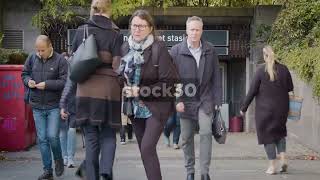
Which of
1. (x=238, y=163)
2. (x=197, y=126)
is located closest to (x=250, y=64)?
Answer: (x=238, y=163)

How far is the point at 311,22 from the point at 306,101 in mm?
2632

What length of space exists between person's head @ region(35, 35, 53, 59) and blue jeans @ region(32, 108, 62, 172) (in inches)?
27.9

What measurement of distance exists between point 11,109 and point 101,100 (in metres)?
4.95

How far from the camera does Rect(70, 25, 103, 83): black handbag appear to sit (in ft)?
19.0

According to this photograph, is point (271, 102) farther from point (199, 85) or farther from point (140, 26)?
point (140, 26)

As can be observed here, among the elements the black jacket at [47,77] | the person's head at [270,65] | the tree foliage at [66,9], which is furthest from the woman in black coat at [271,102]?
the tree foliage at [66,9]

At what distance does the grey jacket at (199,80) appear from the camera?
7.00 meters

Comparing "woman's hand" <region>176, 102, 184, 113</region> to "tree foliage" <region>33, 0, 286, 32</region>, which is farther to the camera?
"tree foliage" <region>33, 0, 286, 32</region>

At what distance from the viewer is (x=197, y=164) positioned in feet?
30.0

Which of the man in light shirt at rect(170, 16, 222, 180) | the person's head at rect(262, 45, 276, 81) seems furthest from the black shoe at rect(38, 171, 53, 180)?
the person's head at rect(262, 45, 276, 81)

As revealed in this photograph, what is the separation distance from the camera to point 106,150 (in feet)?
19.8

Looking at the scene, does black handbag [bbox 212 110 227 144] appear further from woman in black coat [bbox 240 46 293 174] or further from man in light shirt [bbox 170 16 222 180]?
woman in black coat [bbox 240 46 293 174]

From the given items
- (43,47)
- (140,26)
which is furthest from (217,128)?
(43,47)

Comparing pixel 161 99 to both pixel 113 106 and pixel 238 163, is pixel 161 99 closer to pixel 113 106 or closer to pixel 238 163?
pixel 113 106
